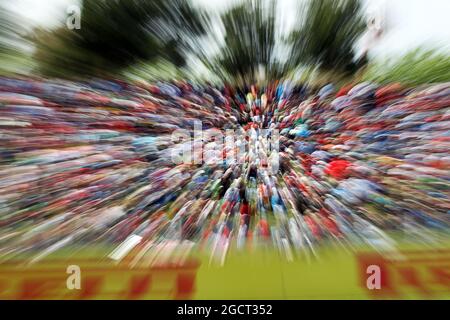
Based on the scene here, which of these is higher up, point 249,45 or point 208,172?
point 249,45

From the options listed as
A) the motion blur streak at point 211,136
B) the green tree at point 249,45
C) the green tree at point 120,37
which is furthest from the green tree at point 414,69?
the green tree at point 120,37

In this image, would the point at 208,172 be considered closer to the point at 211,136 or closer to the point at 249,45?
the point at 211,136

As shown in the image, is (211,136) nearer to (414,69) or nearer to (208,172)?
(208,172)

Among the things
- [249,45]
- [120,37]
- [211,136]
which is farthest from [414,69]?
[120,37]

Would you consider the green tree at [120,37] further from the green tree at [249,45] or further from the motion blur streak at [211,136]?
the green tree at [249,45]

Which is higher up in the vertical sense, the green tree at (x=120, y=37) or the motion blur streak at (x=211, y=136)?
the green tree at (x=120, y=37)

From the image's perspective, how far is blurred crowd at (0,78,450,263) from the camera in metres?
1.96

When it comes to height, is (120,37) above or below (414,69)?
above

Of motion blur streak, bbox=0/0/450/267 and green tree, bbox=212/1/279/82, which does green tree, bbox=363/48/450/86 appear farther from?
green tree, bbox=212/1/279/82

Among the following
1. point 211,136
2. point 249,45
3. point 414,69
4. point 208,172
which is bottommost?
point 208,172

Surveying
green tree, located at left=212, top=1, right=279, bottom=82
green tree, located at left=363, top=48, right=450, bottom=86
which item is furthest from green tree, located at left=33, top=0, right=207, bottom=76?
green tree, located at left=363, top=48, right=450, bottom=86

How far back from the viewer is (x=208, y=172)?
205 cm

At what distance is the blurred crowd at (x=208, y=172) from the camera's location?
77.0 inches

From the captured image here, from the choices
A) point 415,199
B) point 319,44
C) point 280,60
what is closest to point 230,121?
point 280,60
